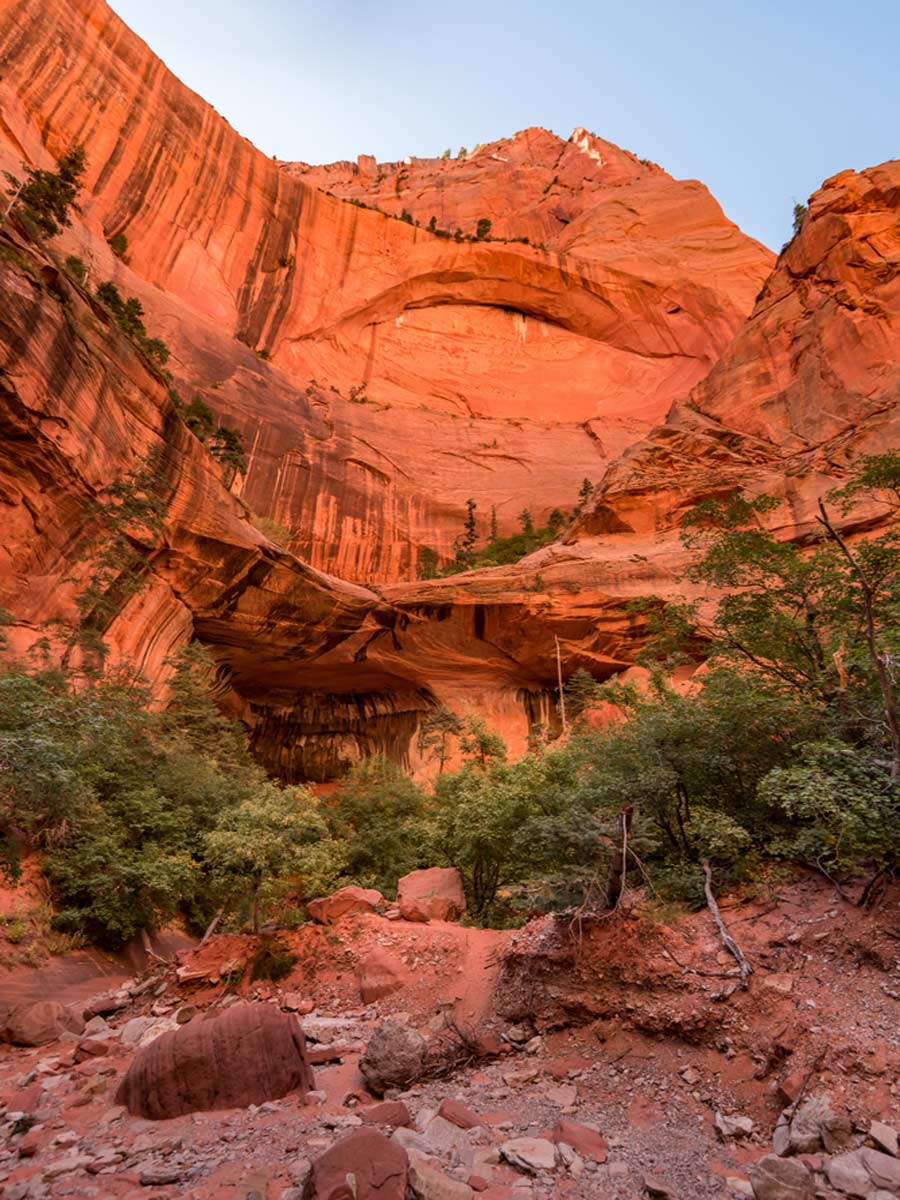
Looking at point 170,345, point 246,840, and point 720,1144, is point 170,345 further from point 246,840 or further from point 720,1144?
point 720,1144

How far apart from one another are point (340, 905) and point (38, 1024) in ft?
11.2

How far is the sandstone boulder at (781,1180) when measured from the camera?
294 cm

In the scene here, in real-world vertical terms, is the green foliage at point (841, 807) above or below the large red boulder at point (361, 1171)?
above

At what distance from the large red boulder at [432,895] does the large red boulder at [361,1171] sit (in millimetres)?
5146

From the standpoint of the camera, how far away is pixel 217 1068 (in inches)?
178

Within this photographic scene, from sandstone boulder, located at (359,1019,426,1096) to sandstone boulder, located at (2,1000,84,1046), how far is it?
3.30 metres

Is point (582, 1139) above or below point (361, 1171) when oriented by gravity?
below

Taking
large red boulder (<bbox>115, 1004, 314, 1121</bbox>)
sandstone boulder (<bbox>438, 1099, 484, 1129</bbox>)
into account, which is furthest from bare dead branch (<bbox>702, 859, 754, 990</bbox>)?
large red boulder (<bbox>115, 1004, 314, 1121</bbox>)

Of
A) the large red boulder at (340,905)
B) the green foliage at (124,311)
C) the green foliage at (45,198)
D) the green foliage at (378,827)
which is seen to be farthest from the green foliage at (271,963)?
the green foliage at (45,198)

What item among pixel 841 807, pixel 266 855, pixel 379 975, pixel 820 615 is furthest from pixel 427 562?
pixel 841 807

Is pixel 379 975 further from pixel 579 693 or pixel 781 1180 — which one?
pixel 579 693

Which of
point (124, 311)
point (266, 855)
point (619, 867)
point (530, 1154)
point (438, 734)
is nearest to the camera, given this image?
point (530, 1154)

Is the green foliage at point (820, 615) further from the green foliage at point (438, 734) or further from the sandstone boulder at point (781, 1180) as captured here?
the green foliage at point (438, 734)

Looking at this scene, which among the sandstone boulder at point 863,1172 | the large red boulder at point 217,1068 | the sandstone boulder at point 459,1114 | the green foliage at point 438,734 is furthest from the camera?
the green foliage at point 438,734
